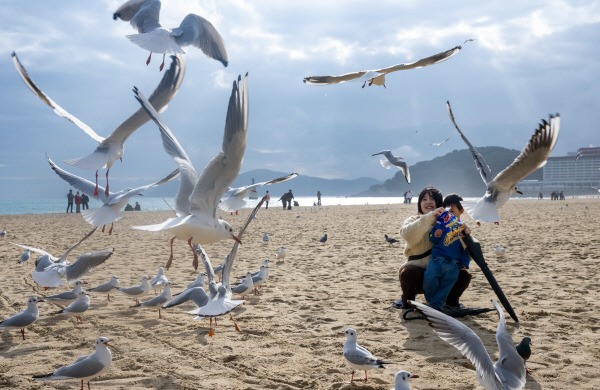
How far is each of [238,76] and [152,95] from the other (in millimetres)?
1798

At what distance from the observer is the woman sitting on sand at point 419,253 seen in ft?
14.0

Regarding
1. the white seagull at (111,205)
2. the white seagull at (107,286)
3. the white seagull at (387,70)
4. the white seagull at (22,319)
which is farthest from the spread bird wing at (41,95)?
the white seagull at (387,70)

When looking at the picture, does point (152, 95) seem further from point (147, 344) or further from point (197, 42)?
point (147, 344)

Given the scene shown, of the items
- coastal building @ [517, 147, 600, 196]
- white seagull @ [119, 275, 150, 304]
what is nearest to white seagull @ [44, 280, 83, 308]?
white seagull @ [119, 275, 150, 304]

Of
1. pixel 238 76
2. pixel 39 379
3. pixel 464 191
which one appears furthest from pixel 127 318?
pixel 464 191

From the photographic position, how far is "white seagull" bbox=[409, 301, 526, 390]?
7.94 ft

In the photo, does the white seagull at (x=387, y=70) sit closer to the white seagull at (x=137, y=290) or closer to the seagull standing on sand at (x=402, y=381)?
the white seagull at (x=137, y=290)

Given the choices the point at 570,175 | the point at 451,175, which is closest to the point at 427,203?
the point at 570,175

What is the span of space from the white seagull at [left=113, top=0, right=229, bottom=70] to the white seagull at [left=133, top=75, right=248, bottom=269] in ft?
2.74

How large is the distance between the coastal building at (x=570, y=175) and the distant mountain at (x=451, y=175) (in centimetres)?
1667

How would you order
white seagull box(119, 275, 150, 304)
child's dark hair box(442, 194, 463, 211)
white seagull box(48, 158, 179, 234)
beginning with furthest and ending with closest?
1. white seagull box(119, 275, 150, 304)
2. white seagull box(48, 158, 179, 234)
3. child's dark hair box(442, 194, 463, 211)

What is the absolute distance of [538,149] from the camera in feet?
16.2

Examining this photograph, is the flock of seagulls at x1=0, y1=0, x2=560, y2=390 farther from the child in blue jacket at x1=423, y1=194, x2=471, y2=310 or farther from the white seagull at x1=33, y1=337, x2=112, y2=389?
the child in blue jacket at x1=423, y1=194, x2=471, y2=310

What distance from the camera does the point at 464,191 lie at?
127938mm
